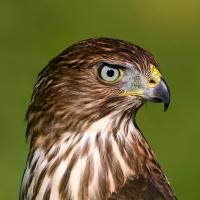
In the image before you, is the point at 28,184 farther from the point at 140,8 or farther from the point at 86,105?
the point at 140,8

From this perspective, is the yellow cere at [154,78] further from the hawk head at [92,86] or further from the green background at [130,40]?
the green background at [130,40]

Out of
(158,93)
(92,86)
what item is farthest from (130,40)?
(158,93)

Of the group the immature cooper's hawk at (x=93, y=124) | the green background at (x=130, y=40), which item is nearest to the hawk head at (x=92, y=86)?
the immature cooper's hawk at (x=93, y=124)

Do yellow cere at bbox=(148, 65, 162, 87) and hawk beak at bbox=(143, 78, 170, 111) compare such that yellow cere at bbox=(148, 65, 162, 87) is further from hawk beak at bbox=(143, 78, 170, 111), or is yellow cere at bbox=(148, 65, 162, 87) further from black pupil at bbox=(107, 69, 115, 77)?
black pupil at bbox=(107, 69, 115, 77)

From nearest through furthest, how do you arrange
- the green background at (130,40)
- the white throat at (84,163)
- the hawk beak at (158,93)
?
the hawk beak at (158,93) < the white throat at (84,163) < the green background at (130,40)

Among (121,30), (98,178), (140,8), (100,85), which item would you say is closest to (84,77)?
(100,85)

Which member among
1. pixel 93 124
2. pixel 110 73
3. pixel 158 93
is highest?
pixel 110 73

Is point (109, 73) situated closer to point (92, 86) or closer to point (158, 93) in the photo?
point (92, 86)
